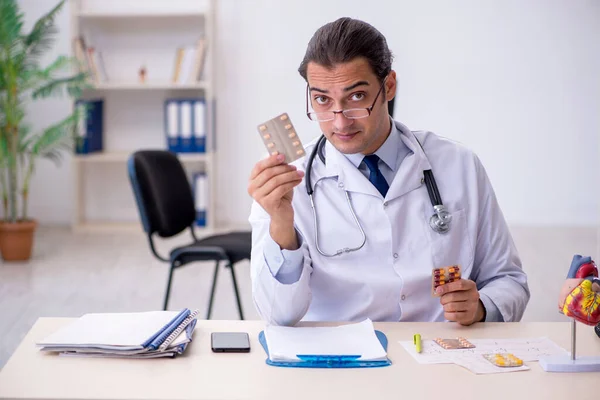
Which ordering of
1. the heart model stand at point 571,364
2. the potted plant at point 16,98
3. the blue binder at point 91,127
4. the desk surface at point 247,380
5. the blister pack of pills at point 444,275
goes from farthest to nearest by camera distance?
the blue binder at point 91,127
the potted plant at point 16,98
the blister pack of pills at point 444,275
the heart model stand at point 571,364
the desk surface at point 247,380

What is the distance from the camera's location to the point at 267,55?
5836 millimetres

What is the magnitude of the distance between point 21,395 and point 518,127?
5032 millimetres

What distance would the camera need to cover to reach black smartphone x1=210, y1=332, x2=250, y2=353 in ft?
4.98

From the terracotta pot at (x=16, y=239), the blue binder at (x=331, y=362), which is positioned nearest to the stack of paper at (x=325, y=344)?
the blue binder at (x=331, y=362)

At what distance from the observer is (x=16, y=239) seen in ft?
15.7

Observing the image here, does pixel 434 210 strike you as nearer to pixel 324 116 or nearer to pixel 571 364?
pixel 324 116

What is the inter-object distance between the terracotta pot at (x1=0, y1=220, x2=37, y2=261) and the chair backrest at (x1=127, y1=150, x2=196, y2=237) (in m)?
1.73

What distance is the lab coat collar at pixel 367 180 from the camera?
187cm

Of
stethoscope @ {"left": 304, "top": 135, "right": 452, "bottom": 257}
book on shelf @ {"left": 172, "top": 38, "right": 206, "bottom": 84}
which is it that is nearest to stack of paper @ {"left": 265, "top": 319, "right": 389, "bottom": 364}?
stethoscope @ {"left": 304, "top": 135, "right": 452, "bottom": 257}

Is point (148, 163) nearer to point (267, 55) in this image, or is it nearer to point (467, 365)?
point (467, 365)

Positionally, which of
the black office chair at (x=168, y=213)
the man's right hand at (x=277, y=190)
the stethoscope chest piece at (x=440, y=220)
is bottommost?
the black office chair at (x=168, y=213)

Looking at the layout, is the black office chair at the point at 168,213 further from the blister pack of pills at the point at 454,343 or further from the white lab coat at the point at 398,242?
the blister pack of pills at the point at 454,343

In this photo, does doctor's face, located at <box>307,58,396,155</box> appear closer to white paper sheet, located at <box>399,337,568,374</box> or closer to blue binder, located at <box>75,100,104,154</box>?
white paper sheet, located at <box>399,337,568,374</box>

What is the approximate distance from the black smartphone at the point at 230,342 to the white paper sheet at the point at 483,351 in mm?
300
